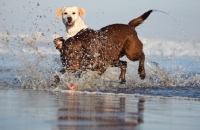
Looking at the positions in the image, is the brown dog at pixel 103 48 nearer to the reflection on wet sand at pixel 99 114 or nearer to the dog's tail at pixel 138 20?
the dog's tail at pixel 138 20

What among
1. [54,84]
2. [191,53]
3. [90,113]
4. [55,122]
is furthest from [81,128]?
[191,53]

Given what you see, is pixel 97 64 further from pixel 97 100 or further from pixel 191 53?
Answer: pixel 191 53

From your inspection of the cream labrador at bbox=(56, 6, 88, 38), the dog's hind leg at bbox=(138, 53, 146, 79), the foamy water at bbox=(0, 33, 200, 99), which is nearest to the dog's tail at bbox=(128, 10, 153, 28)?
the dog's hind leg at bbox=(138, 53, 146, 79)

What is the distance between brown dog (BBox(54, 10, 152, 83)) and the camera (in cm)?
1008

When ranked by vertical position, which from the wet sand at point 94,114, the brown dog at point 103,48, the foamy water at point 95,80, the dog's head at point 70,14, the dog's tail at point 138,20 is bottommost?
the wet sand at point 94,114

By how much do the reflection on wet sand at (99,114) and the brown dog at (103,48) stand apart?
8.11ft

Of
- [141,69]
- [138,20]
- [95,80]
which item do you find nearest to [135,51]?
[141,69]

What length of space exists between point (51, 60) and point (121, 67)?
4.49 ft

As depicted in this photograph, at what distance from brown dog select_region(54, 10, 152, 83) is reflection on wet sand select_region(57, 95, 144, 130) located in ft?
8.11

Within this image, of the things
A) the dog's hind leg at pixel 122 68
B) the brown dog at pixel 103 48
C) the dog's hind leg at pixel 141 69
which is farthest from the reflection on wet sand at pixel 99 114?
the dog's hind leg at pixel 141 69

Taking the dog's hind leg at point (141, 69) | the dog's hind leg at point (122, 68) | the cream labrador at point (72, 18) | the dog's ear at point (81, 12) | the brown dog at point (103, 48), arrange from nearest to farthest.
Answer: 1. the brown dog at point (103, 48)
2. the dog's hind leg at point (122, 68)
3. the dog's hind leg at point (141, 69)
4. the cream labrador at point (72, 18)
5. the dog's ear at point (81, 12)

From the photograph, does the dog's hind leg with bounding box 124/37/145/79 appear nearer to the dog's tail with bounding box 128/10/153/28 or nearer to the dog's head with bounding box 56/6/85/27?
the dog's tail with bounding box 128/10/153/28

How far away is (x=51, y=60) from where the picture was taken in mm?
11828

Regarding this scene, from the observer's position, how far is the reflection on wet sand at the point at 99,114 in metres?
5.03
